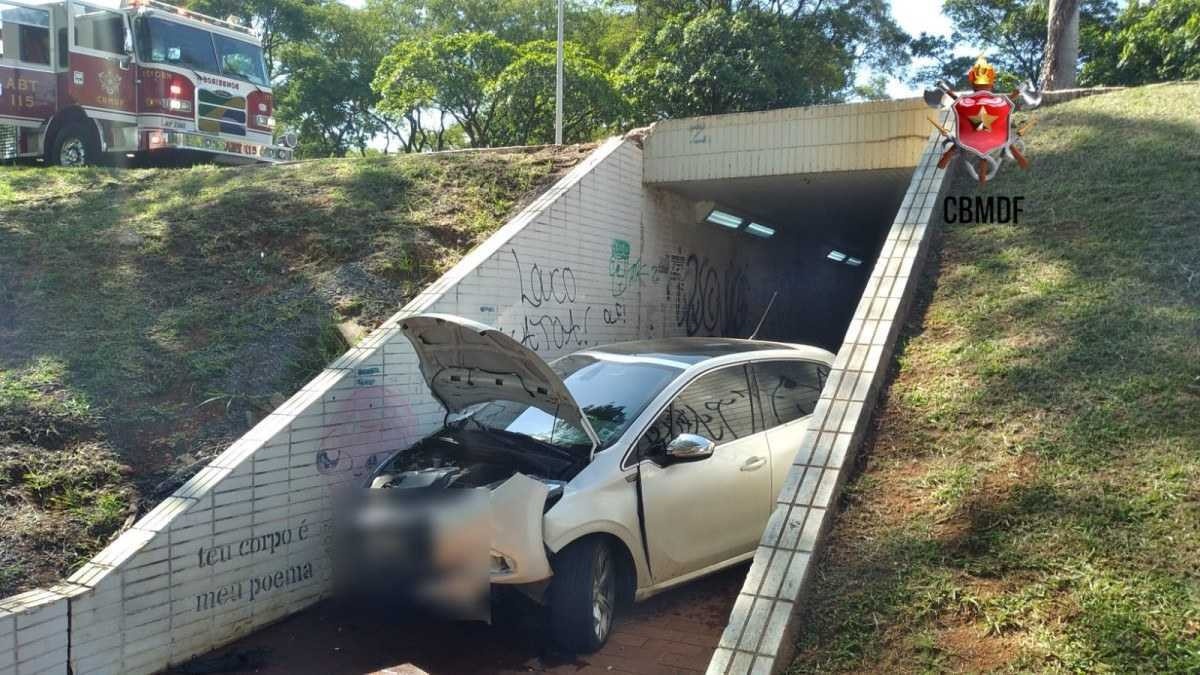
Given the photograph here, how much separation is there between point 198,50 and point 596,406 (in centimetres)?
1154

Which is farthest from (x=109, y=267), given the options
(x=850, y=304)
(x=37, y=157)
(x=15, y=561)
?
(x=850, y=304)

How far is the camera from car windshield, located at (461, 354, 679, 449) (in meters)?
5.23

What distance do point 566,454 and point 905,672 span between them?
2213mm

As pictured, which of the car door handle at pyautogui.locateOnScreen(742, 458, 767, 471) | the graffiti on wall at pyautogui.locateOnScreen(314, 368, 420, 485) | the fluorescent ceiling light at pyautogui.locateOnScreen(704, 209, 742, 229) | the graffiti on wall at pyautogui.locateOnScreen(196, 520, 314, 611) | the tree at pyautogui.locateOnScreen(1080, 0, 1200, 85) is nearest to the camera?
the graffiti on wall at pyautogui.locateOnScreen(196, 520, 314, 611)

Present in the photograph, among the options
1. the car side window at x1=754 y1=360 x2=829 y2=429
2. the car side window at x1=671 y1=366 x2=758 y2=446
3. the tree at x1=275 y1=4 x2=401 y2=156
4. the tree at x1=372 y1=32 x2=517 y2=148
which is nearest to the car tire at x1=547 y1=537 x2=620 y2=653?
the car side window at x1=671 y1=366 x2=758 y2=446

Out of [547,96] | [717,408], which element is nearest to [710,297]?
[717,408]

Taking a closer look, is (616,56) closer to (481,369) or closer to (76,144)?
(76,144)

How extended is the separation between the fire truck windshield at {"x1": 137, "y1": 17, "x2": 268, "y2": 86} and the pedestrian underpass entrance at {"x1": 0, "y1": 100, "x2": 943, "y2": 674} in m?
7.58

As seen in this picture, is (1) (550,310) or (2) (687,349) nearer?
(2) (687,349)

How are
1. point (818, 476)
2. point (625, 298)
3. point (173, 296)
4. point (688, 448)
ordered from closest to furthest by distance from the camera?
point (818, 476), point (688, 448), point (173, 296), point (625, 298)

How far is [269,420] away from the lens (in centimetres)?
572

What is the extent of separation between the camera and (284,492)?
561cm

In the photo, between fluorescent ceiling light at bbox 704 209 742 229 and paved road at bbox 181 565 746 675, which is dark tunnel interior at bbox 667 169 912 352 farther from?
paved road at bbox 181 565 746 675

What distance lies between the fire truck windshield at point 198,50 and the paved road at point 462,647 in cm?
1083
